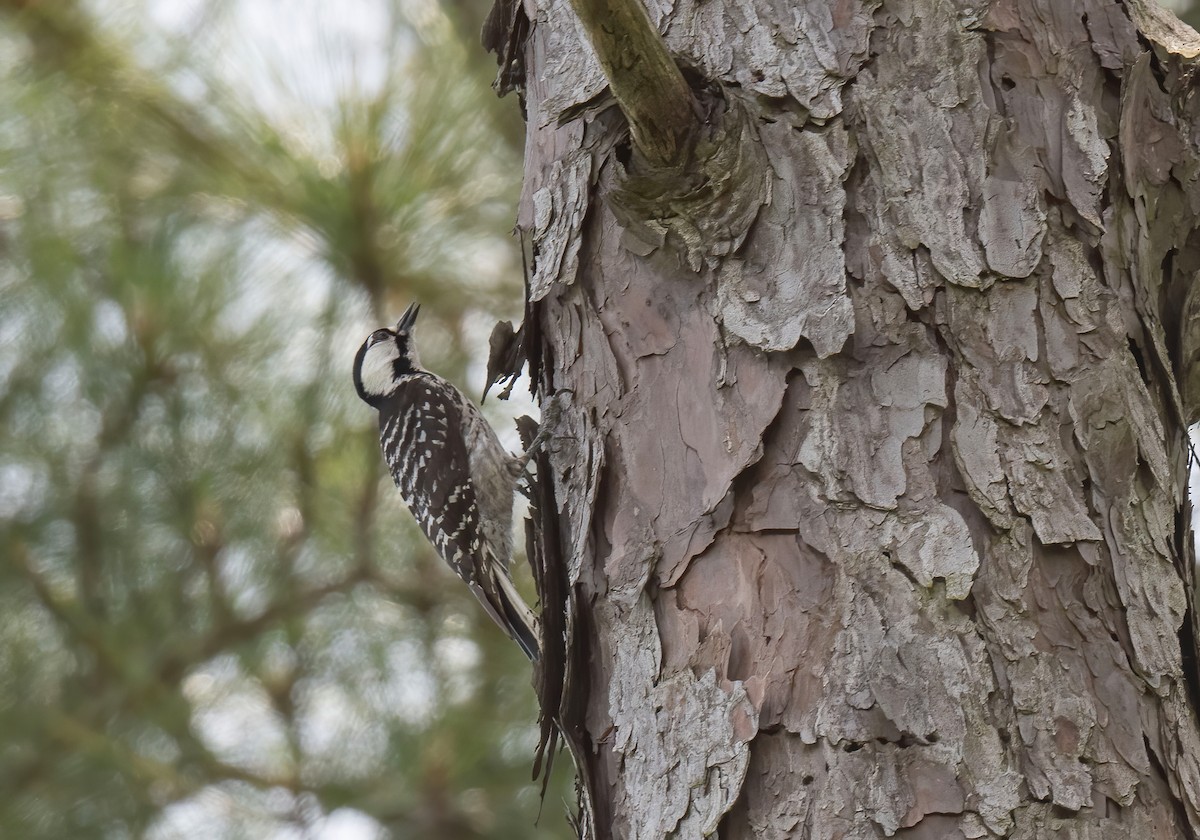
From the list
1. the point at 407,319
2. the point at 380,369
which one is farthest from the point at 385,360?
the point at 407,319

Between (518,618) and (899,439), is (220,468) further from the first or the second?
(899,439)

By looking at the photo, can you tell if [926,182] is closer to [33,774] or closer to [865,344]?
[865,344]

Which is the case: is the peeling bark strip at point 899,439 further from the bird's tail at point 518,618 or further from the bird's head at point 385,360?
the bird's head at point 385,360

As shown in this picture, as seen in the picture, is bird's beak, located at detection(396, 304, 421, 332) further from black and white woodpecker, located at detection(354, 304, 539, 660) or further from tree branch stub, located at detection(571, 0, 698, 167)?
tree branch stub, located at detection(571, 0, 698, 167)

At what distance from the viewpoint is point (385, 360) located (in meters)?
3.19

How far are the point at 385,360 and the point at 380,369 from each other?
0.04 metres

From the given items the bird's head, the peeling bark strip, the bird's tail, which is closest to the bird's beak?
the bird's head

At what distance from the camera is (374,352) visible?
3131 millimetres

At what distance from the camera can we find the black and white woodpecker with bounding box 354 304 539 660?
2932 millimetres

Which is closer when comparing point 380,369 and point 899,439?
point 899,439

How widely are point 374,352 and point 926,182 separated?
2.11 m

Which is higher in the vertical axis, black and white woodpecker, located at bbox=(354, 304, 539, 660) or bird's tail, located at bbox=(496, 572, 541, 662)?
black and white woodpecker, located at bbox=(354, 304, 539, 660)

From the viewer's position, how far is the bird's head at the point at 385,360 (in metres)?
3.09

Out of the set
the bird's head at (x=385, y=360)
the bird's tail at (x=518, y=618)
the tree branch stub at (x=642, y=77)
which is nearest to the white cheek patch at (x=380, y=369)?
Answer: the bird's head at (x=385, y=360)
